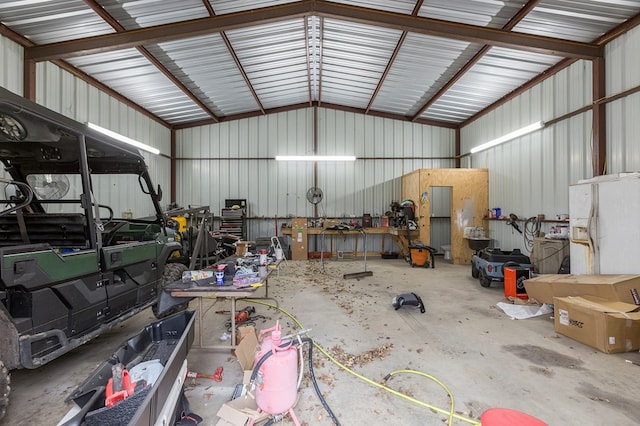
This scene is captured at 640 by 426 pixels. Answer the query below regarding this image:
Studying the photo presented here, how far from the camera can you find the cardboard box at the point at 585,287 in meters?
3.07

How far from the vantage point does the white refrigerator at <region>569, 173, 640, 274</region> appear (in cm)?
325

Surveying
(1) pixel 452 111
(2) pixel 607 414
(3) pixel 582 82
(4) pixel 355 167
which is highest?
(1) pixel 452 111

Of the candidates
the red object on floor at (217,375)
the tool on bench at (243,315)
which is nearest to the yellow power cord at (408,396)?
the red object on floor at (217,375)

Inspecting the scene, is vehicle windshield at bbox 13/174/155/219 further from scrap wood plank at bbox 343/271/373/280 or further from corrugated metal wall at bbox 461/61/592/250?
corrugated metal wall at bbox 461/61/592/250

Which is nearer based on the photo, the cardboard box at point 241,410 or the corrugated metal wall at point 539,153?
the cardboard box at point 241,410

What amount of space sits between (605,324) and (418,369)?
1.96 m

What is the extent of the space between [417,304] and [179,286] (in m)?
3.05

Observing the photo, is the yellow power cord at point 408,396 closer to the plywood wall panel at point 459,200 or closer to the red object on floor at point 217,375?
the red object on floor at point 217,375

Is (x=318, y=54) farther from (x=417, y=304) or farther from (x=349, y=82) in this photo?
(x=417, y=304)

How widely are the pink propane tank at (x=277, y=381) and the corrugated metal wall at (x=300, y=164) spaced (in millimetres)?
7060

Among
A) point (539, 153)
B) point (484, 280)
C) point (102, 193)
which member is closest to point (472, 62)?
point (539, 153)

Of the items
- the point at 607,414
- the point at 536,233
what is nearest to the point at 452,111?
the point at 536,233

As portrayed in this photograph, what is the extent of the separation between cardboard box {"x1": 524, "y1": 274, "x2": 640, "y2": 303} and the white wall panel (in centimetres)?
794

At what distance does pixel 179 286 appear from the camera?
8.65 ft
